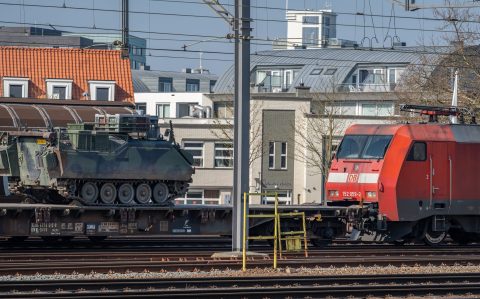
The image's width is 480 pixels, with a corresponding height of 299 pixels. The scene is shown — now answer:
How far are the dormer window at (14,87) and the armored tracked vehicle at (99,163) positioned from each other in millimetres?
23066

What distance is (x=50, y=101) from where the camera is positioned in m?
39.5

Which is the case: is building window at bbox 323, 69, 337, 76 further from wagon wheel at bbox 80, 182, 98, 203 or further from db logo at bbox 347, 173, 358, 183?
wagon wheel at bbox 80, 182, 98, 203

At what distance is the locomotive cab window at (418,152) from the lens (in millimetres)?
29711

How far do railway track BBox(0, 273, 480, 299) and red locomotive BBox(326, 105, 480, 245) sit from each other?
8.50 metres

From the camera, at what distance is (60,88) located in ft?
173

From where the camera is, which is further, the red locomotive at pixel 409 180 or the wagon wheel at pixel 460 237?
the wagon wheel at pixel 460 237

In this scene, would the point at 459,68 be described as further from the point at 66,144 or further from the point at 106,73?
the point at 66,144

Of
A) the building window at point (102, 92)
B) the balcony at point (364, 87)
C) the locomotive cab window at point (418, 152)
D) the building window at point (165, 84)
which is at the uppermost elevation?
the building window at point (165, 84)

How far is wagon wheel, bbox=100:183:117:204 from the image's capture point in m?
28.1

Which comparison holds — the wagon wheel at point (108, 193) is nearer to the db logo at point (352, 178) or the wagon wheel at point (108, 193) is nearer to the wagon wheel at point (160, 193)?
the wagon wheel at point (160, 193)

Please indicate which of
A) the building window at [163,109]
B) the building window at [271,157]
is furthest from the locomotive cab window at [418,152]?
the building window at [163,109]

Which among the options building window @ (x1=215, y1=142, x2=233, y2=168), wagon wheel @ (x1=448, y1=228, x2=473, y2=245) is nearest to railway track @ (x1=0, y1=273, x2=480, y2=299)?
wagon wheel @ (x1=448, y1=228, x2=473, y2=245)

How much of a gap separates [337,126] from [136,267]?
37.7m

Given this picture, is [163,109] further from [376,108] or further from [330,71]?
[376,108]
